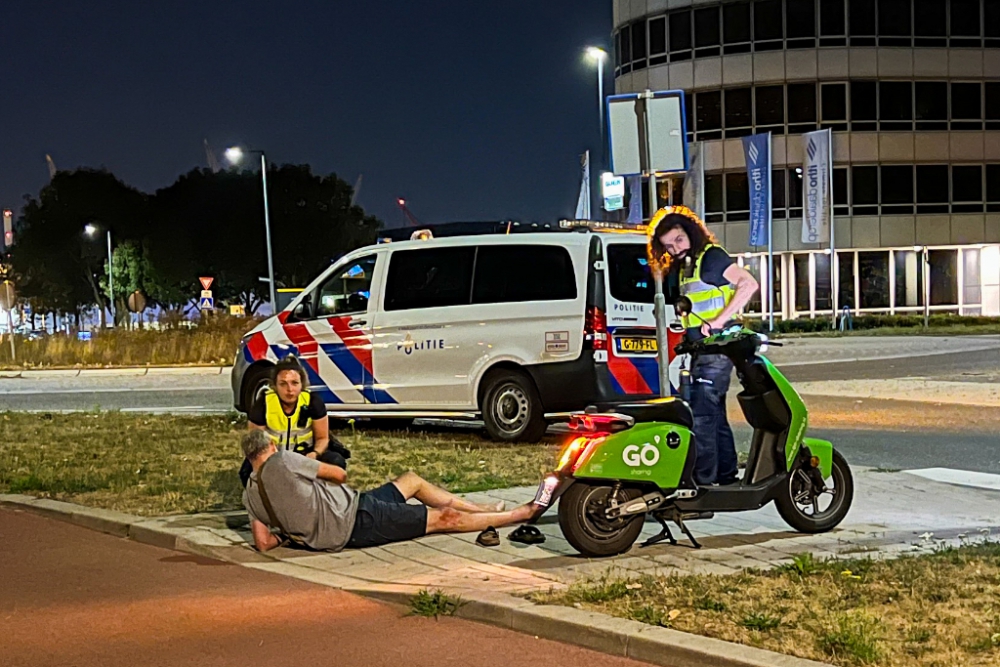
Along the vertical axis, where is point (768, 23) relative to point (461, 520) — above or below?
above

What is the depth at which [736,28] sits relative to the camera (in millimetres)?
47688

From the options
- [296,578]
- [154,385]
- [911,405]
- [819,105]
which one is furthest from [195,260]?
[296,578]

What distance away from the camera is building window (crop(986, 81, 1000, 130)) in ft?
157

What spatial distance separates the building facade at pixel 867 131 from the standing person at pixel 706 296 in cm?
3899

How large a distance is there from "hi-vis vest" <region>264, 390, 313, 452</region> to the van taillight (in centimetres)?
444

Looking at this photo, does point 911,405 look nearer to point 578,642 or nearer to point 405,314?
point 405,314

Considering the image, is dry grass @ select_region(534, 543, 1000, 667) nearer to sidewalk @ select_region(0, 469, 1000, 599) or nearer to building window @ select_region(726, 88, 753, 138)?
sidewalk @ select_region(0, 469, 1000, 599)

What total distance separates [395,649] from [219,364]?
26.2 meters

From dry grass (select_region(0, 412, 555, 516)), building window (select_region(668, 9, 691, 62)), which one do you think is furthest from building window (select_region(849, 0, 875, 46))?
dry grass (select_region(0, 412, 555, 516))

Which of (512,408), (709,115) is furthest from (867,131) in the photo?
(512,408)

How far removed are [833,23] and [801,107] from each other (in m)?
3.23

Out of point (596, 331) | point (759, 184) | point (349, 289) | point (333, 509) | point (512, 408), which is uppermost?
point (759, 184)

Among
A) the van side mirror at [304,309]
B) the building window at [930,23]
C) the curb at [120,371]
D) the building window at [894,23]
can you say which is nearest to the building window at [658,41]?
the building window at [894,23]

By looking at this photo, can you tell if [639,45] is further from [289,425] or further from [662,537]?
[662,537]
